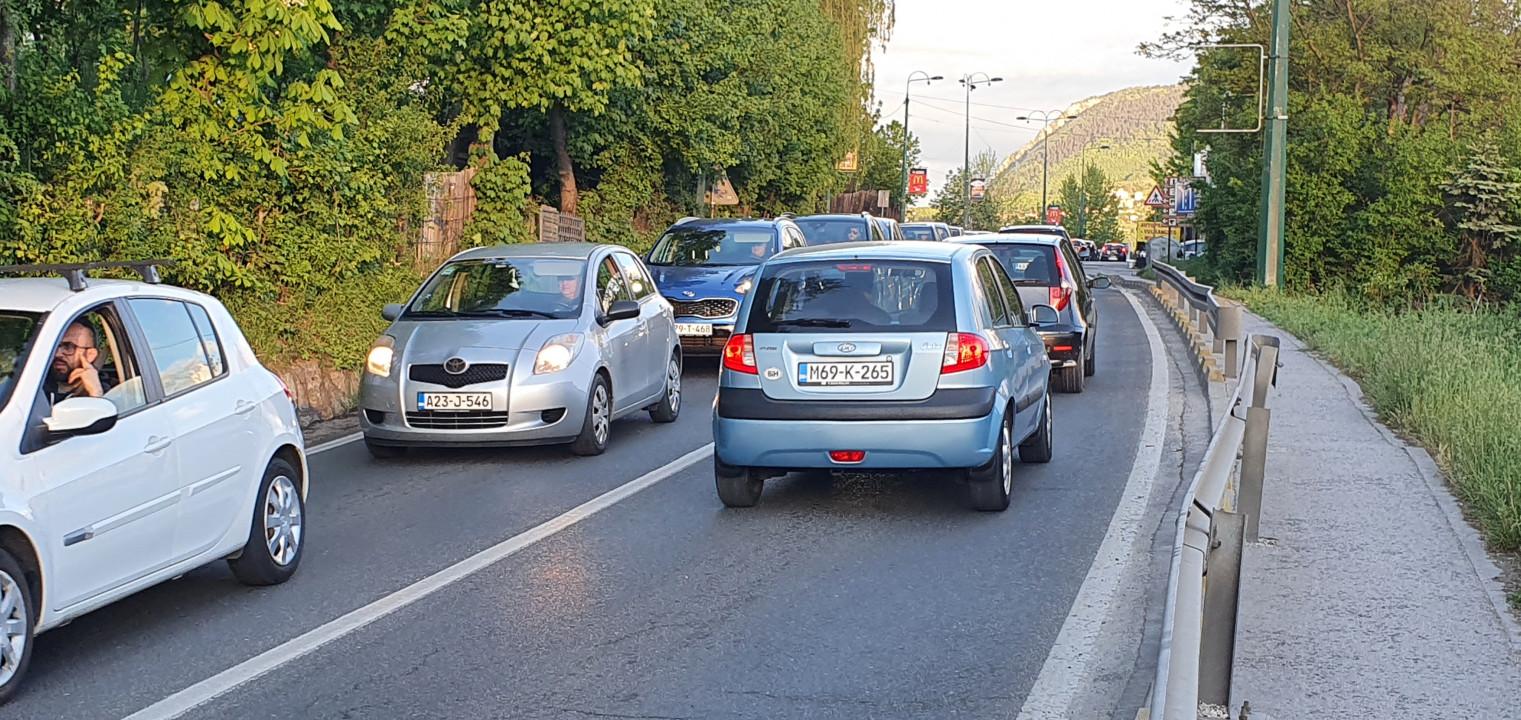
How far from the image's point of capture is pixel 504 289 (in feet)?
43.1

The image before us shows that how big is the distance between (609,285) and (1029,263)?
528 cm

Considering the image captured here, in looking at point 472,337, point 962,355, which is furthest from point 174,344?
point 472,337

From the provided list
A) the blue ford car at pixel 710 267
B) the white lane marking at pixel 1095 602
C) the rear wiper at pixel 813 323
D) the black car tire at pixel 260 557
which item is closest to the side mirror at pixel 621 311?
the rear wiper at pixel 813 323

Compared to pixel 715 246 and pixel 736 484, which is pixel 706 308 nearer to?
pixel 715 246

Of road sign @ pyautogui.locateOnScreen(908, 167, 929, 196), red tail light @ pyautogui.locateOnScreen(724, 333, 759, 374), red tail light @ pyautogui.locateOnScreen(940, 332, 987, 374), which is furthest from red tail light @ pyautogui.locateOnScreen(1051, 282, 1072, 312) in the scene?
road sign @ pyautogui.locateOnScreen(908, 167, 929, 196)

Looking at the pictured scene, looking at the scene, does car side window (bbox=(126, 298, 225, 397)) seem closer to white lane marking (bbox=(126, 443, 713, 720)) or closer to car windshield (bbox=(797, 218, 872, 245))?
white lane marking (bbox=(126, 443, 713, 720))

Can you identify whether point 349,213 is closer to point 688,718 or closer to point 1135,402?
point 1135,402

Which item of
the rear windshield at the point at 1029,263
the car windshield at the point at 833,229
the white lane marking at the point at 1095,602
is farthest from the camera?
the car windshield at the point at 833,229

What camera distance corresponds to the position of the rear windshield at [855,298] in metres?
9.67

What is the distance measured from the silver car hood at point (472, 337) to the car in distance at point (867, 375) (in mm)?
2727

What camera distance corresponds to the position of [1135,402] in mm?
15578

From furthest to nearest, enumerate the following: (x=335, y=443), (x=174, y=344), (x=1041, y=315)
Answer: (x=335, y=443), (x=1041, y=315), (x=174, y=344)

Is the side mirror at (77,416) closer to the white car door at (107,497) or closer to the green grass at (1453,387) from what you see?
the white car door at (107,497)

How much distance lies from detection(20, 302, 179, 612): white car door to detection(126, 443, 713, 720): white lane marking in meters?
0.64
